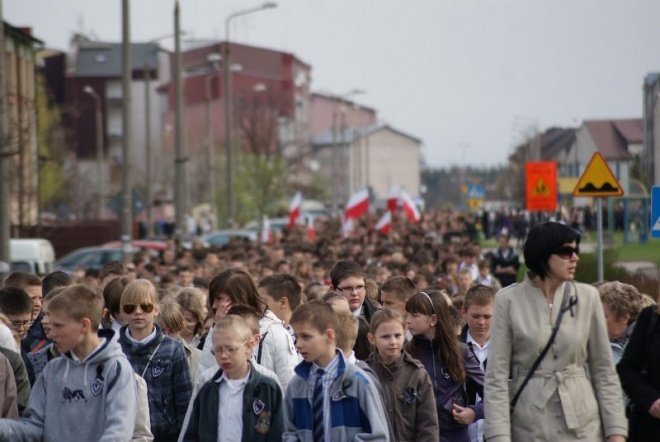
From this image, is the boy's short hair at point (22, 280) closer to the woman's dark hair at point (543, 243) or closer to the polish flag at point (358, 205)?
the woman's dark hair at point (543, 243)

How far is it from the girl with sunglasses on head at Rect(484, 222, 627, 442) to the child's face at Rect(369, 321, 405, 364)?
1133 mm

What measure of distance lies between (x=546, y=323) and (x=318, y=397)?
3.74 ft

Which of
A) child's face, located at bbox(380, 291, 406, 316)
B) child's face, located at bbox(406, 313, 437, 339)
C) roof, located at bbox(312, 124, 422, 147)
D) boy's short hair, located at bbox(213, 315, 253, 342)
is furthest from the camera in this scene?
roof, located at bbox(312, 124, 422, 147)

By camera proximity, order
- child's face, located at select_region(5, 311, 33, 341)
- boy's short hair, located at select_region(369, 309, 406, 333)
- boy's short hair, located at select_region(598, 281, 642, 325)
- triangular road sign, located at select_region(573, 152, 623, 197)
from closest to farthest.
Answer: boy's short hair, located at select_region(369, 309, 406, 333) → boy's short hair, located at select_region(598, 281, 642, 325) → child's face, located at select_region(5, 311, 33, 341) → triangular road sign, located at select_region(573, 152, 623, 197)

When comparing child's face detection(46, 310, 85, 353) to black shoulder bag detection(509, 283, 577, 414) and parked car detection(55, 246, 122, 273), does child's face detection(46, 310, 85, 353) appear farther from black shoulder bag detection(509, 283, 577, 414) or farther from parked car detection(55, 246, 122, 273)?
parked car detection(55, 246, 122, 273)

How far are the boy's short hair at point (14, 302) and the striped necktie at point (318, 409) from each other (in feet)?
9.74

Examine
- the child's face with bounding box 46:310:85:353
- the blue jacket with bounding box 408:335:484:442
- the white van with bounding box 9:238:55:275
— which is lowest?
the white van with bounding box 9:238:55:275

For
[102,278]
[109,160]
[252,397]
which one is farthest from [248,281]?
[109,160]

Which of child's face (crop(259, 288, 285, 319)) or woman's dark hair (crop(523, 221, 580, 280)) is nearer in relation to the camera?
woman's dark hair (crop(523, 221, 580, 280))

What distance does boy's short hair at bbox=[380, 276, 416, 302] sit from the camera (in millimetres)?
10930

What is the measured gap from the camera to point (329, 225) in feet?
177

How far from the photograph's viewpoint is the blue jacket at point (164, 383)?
885 cm

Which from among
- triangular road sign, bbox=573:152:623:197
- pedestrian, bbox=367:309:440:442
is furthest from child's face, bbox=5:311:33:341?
triangular road sign, bbox=573:152:623:197

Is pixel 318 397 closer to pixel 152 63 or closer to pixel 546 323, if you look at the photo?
pixel 546 323
